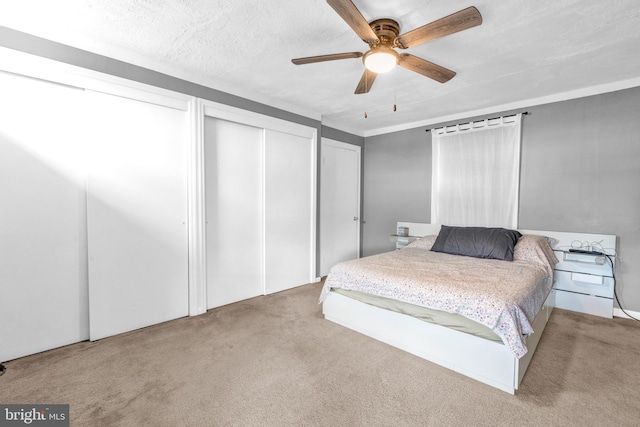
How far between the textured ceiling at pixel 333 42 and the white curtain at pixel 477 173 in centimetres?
50

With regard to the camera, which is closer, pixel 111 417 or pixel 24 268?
pixel 111 417

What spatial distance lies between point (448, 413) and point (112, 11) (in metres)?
3.34

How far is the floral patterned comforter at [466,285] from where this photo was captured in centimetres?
184

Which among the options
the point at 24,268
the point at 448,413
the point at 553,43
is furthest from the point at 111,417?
the point at 553,43

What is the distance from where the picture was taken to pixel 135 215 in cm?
260

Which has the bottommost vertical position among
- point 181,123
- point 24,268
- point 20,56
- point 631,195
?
point 24,268

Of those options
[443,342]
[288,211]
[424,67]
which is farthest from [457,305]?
[288,211]

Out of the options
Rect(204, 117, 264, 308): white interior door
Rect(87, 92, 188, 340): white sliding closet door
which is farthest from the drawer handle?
Rect(87, 92, 188, 340): white sliding closet door

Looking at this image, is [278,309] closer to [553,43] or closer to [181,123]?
[181,123]

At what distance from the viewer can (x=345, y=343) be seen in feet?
7.95

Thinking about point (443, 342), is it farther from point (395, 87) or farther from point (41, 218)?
point (41, 218)

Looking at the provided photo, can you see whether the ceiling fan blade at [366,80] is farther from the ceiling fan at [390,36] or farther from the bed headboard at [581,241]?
the bed headboard at [581,241]

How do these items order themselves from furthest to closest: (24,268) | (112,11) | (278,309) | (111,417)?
(278,309)
(24,268)
(112,11)
(111,417)

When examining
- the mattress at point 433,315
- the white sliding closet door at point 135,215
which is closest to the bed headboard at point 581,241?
the mattress at point 433,315
